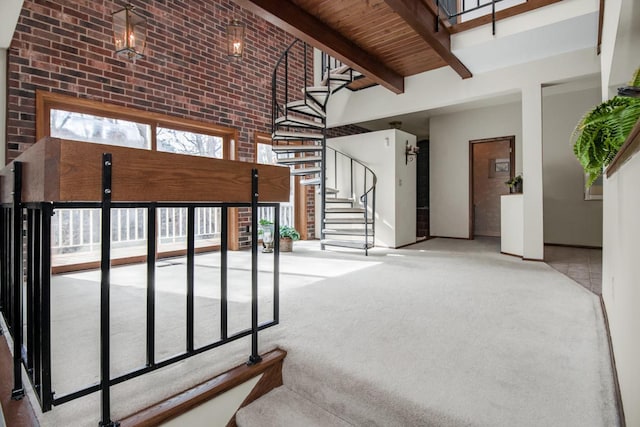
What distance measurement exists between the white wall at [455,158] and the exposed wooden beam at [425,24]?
2623 mm

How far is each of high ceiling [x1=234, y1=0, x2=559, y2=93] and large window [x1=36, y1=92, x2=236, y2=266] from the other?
214 centimetres

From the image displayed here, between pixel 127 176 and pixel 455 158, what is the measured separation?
23.3 ft

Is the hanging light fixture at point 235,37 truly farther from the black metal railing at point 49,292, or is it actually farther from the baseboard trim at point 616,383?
the baseboard trim at point 616,383

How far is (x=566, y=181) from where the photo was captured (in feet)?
20.4

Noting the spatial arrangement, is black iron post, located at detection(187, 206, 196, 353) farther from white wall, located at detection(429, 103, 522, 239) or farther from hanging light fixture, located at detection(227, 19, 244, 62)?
white wall, located at detection(429, 103, 522, 239)

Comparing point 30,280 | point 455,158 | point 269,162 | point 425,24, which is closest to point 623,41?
point 425,24

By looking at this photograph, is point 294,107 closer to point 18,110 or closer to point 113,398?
point 18,110

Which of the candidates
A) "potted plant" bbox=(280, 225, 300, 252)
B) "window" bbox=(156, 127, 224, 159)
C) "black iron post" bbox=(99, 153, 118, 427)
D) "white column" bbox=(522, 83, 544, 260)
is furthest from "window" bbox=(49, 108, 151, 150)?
"white column" bbox=(522, 83, 544, 260)

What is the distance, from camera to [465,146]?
711cm

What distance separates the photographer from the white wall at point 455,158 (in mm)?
6777

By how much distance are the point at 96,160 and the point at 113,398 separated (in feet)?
3.00

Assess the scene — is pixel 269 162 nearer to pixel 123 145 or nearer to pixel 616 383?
pixel 123 145

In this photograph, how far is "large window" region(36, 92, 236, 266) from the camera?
3820 mm

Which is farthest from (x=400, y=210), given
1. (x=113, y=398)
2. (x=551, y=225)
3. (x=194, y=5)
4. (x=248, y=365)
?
(x=113, y=398)
